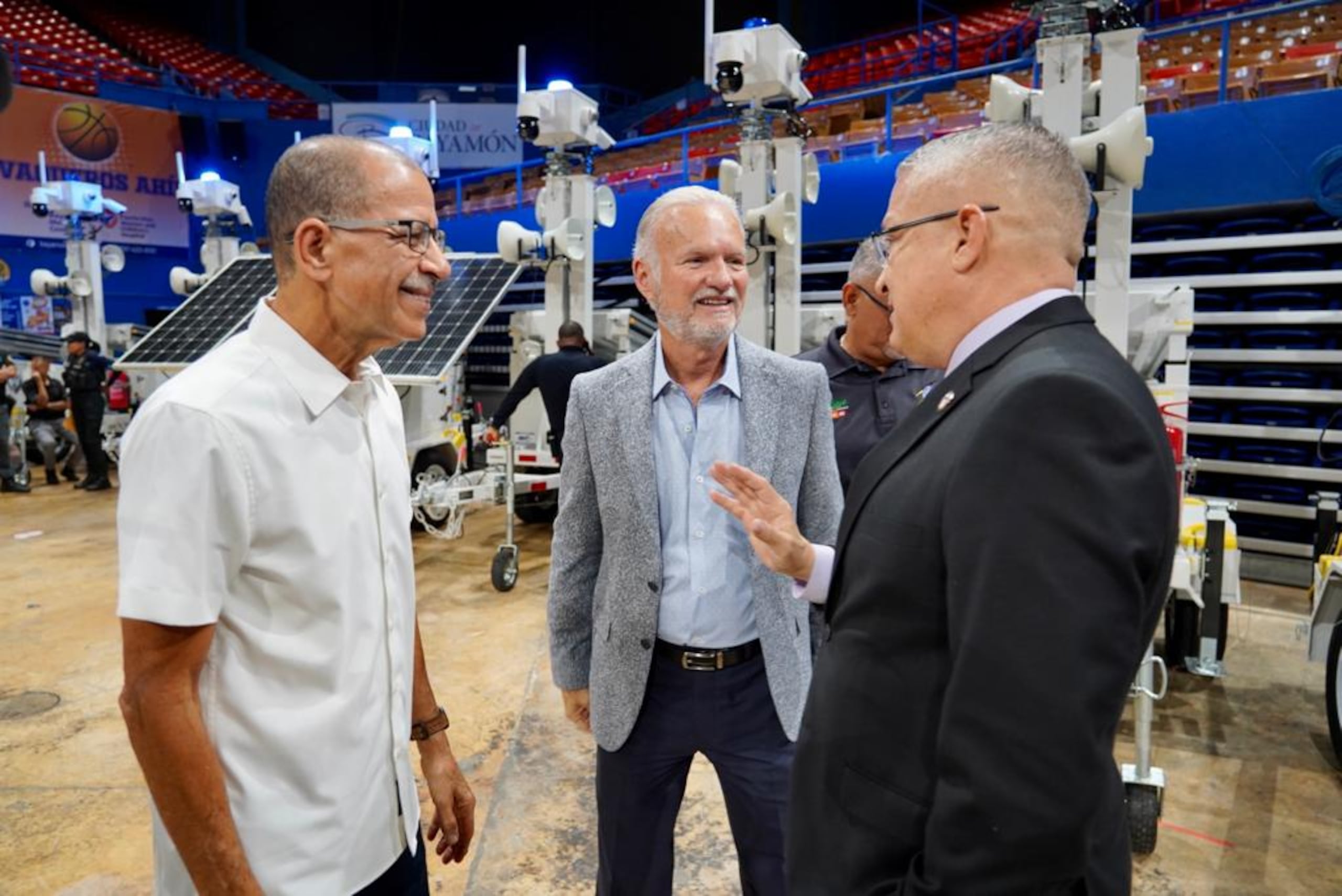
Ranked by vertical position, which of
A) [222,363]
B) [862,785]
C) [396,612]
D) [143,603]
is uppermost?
[222,363]

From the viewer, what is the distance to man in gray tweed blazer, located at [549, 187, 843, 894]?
182 centimetres

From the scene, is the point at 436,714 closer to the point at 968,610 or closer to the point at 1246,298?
the point at 968,610

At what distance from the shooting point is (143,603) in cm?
106

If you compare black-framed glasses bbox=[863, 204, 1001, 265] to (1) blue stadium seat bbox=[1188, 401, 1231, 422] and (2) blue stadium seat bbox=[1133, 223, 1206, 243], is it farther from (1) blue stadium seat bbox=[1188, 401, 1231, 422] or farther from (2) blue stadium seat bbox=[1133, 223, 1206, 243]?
(2) blue stadium seat bbox=[1133, 223, 1206, 243]

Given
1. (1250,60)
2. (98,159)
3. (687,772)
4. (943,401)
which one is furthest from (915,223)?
(98,159)

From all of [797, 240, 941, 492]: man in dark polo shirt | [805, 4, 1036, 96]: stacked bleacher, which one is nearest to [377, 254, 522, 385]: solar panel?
[797, 240, 941, 492]: man in dark polo shirt

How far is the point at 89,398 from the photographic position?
369 inches

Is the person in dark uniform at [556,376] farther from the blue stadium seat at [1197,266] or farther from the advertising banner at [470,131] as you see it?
the advertising banner at [470,131]

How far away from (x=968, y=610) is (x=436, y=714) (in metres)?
1.19

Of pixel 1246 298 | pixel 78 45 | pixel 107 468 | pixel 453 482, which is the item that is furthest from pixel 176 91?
pixel 1246 298

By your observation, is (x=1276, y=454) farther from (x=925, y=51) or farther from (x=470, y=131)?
(x=470, y=131)

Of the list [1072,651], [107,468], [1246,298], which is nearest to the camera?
[1072,651]

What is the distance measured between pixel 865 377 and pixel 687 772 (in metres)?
1.41

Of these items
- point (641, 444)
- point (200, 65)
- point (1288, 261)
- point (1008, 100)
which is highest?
point (200, 65)
